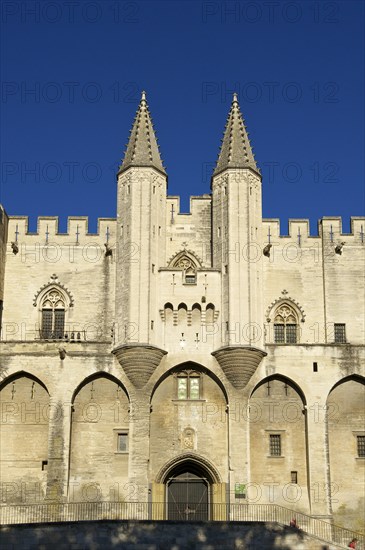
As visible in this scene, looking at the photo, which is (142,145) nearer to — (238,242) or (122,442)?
(238,242)

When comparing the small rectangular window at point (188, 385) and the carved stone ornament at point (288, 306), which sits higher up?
the carved stone ornament at point (288, 306)

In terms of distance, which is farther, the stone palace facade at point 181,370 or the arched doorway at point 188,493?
the arched doorway at point 188,493

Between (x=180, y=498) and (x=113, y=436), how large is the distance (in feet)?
12.6

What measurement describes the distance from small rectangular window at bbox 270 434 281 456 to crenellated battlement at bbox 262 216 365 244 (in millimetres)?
9234

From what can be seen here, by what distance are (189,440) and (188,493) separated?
2.22 m

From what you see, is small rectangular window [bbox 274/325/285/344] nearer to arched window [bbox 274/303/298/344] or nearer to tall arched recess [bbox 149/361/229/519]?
arched window [bbox 274/303/298/344]

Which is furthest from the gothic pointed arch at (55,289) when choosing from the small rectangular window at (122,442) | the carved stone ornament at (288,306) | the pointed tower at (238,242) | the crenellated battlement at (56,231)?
the carved stone ornament at (288,306)

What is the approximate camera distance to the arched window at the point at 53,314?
134 feet

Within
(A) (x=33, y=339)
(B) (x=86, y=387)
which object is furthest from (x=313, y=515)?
(A) (x=33, y=339)

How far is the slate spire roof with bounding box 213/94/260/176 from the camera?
41.3 metres

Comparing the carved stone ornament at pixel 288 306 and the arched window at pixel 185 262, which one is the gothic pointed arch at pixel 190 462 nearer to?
the carved stone ornament at pixel 288 306

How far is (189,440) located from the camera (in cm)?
3856

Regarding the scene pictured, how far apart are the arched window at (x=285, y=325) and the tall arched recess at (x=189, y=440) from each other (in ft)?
14.0

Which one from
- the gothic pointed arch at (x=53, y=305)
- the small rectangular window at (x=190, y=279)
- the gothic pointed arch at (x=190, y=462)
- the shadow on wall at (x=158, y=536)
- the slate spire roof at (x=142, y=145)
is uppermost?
the slate spire roof at (x=142, y=145)
